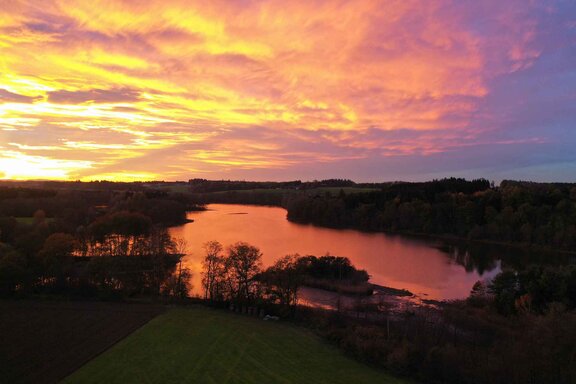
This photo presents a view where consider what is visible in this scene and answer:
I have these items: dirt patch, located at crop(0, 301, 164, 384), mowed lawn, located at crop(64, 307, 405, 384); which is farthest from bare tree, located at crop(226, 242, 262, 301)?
dirt patch, located at crop(0, 301, 164, 384)

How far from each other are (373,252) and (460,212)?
71.3 feet

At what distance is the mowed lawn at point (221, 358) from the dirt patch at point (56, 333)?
65cm

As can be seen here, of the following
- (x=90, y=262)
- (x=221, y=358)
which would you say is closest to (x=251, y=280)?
(x=221, y=358)

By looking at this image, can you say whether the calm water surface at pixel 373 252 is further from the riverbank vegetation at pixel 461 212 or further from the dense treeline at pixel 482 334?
the riverbank vegetation at pixel 461 212

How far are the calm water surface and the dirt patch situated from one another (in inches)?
214

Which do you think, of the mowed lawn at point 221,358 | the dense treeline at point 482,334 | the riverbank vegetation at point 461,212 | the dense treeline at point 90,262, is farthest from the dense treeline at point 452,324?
the riverbank vegetation at point 461,212

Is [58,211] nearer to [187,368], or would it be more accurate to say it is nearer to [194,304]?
[194,304]

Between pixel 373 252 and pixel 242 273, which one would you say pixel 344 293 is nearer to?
pixel 242 273

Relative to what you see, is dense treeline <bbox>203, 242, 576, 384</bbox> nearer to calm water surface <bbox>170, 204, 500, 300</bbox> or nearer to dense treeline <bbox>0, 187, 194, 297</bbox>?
dense treeline <bbox>0, 187, 194, 297</bbox>

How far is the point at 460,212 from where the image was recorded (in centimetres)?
5422

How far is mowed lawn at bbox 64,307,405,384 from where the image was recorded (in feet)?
39.1

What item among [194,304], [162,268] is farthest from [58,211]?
[194,304]

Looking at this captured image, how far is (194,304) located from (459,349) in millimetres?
11391

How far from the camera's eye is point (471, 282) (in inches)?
1086
